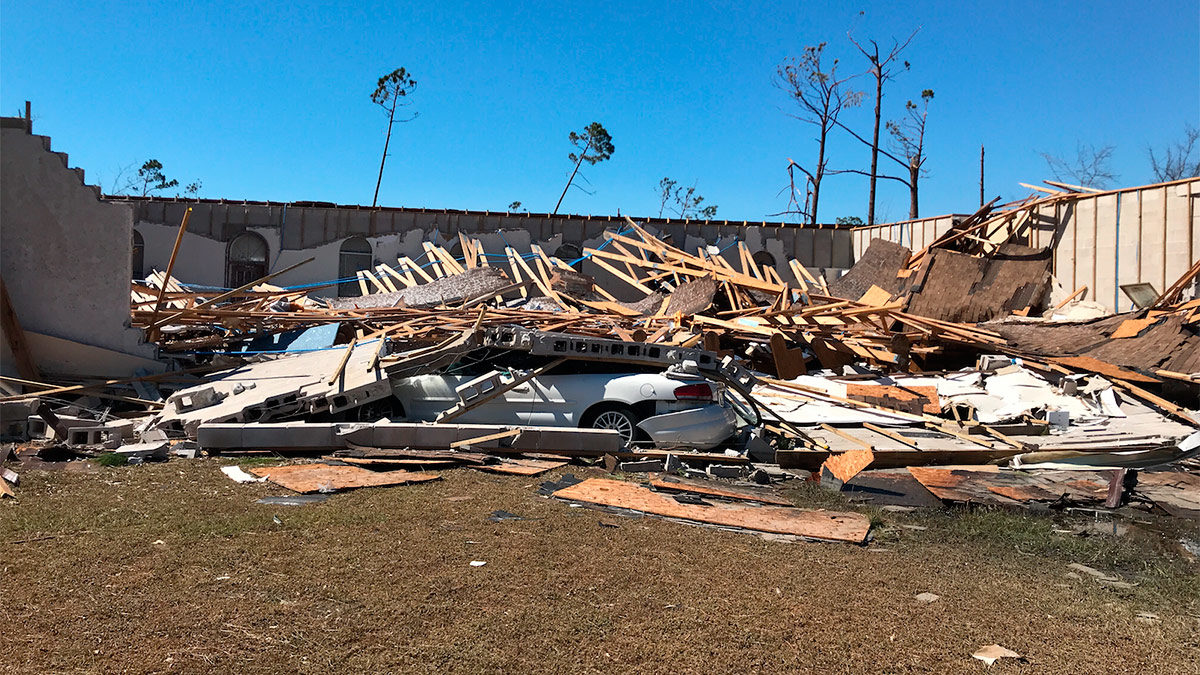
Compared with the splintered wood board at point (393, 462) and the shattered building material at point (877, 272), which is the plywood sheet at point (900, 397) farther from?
the shattered building material at point (877, 272)

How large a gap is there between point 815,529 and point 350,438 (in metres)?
4.99

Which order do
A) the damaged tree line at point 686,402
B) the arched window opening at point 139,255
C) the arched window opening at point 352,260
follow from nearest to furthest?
the damaged tree line at point 686,402
the arched window opening at point 139,255
the arched window opening at point 352,260

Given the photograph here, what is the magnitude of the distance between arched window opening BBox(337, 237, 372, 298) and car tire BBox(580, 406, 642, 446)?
1775cm

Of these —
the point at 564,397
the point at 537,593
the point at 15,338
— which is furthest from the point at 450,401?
the point at 15,338

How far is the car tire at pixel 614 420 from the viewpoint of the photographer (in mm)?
9867

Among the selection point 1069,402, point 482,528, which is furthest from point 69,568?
point 1069,402

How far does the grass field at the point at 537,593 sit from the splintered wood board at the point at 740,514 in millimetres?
225

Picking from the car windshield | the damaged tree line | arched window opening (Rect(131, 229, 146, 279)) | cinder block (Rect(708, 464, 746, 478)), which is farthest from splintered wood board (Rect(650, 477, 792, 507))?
arched window opening (Rect(131, 229, 146, 279))

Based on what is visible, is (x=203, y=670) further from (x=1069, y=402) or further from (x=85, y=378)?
(x=1069, y=402)

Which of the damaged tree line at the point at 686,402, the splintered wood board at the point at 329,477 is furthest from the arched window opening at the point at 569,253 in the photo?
the splintered wood board at the point at 329,477

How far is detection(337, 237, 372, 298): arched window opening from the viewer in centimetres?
2616

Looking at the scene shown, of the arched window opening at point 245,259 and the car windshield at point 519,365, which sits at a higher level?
the arched window opening at point 245,259

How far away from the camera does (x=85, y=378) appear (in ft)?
39.4

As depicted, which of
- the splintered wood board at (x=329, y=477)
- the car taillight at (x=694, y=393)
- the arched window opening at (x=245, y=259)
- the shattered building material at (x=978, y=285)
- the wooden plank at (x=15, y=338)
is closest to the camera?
the splintered wood board at (x=329, y=477)
